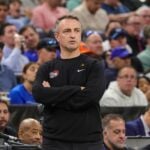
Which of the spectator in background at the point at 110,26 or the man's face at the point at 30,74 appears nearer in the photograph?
the man's face at the point at 30,74

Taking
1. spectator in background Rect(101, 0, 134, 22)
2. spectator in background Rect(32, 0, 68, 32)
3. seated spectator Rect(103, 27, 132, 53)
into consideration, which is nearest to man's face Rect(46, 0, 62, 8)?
spectator in background Rect(32, 0, 68, 32)

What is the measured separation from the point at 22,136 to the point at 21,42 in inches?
140

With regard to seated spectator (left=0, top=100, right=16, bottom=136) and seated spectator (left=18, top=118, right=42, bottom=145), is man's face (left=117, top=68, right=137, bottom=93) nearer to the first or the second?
seated spectator (left=0, top=100, right=16, bottom=136)

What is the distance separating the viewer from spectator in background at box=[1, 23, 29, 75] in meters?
11.0

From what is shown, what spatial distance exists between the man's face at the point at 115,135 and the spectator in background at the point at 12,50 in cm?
324

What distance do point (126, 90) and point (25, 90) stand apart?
1.46 meters

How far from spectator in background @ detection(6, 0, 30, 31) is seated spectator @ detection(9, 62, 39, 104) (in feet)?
9.01

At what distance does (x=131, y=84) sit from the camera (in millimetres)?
10305

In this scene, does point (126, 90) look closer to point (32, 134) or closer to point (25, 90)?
point (25, 90)

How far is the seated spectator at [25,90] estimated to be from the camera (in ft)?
31.5

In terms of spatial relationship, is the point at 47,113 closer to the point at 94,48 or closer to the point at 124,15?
the point at 94,48

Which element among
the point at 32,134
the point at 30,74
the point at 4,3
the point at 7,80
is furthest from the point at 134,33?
the point at 32,134

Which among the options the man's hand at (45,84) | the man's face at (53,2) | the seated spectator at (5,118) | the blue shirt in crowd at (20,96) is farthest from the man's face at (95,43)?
the man's hand at (45,84)

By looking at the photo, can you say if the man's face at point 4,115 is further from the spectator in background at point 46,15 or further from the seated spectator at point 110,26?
the seated spectator at point 110,26
